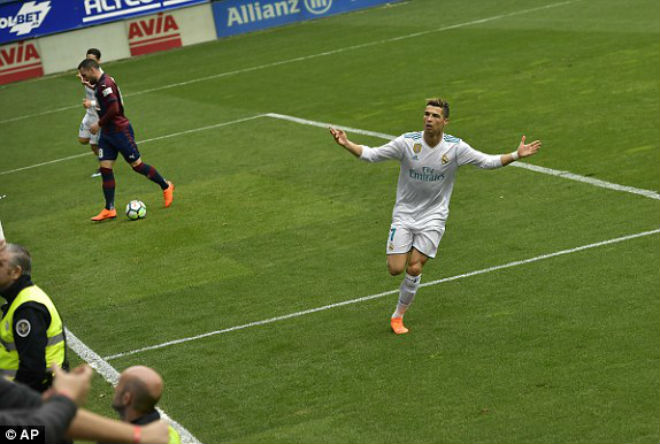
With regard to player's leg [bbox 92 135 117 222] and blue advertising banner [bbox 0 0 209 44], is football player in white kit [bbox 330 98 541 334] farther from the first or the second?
blue advertising banner [bbox 0 0 209 44]

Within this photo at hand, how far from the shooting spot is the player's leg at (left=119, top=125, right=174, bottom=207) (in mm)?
18281

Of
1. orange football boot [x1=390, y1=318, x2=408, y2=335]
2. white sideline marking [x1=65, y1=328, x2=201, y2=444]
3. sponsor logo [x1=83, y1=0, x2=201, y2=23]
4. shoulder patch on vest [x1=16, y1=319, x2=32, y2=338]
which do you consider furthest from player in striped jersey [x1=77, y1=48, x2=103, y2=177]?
sponsor logo [x1=83, y1=0, x2=201, y2=23]

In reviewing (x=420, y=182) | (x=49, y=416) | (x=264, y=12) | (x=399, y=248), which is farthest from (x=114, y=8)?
(x=49, y=416)

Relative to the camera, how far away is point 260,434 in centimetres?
968

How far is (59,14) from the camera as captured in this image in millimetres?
38469

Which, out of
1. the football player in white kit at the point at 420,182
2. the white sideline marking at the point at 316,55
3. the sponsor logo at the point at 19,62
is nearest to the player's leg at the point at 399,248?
the football player in white kit at the point at 420,182

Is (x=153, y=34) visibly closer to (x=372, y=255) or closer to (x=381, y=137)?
(x=381, y=137)

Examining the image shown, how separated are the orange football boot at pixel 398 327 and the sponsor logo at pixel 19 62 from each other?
2911cm

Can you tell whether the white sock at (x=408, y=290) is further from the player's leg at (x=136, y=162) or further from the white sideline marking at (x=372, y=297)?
the player's leg at (x=136, y=162)

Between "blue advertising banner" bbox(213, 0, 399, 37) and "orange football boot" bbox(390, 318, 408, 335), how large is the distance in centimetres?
3039

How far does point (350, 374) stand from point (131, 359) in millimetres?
2476

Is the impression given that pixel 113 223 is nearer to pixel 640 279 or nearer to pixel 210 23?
pixel 640 279

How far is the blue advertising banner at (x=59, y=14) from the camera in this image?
37812mm

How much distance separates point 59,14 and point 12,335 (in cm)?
3232
